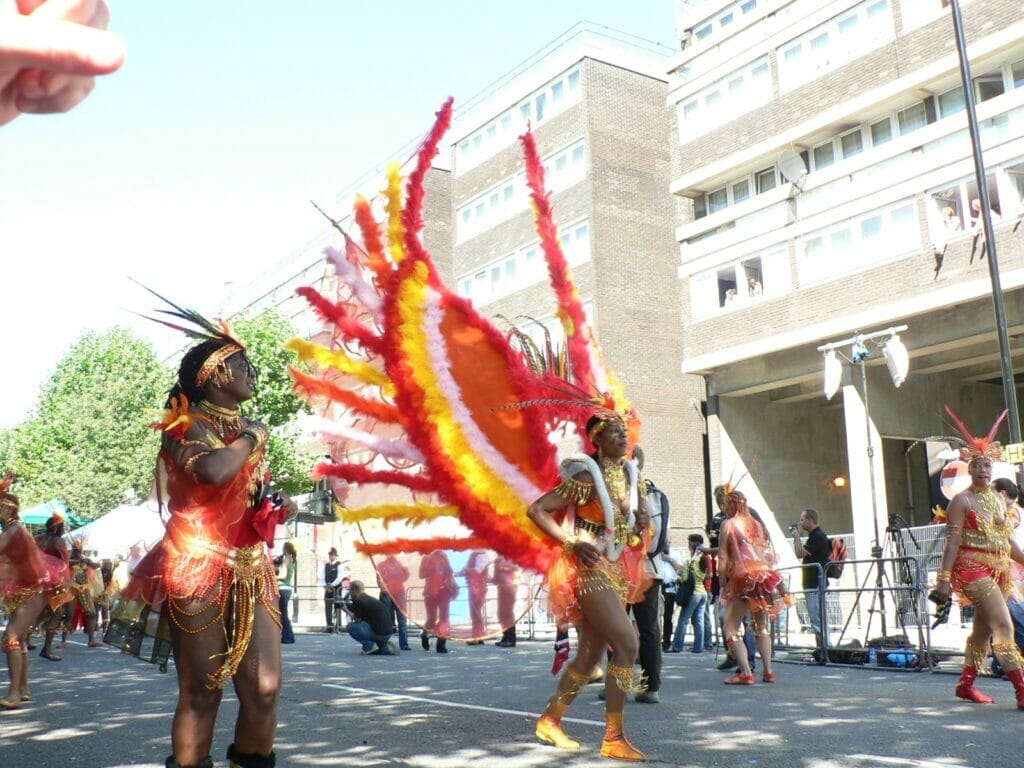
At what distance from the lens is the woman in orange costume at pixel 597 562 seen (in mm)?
6034

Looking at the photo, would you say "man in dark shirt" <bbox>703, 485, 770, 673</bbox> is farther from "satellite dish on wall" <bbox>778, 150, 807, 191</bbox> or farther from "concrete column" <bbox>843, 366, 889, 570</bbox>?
"satellite dish on wall" <bbox>778, 150, 807, 191</bbox>

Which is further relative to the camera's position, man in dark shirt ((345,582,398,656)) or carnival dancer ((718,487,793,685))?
man in dark shirt ((345,582,398,656))

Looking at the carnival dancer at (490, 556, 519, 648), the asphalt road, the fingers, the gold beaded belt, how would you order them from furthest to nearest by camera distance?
the carnival dancer at (490, 556, 519, 648) < the gold beaded belt < the asphalt road < the fingers

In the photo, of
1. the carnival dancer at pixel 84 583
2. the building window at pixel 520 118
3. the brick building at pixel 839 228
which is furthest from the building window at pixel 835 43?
the carnival dancer at pixel 84 583

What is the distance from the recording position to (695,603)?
15297mm

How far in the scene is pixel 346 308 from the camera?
7773mm

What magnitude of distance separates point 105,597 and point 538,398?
17.2m

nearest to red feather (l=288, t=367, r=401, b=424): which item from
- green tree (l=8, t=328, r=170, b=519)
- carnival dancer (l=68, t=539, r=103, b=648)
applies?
carnival dancer (l=68, t=539, r=103, b=648)

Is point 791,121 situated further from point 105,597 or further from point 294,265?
point 294,265

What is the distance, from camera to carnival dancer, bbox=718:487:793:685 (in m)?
10.2

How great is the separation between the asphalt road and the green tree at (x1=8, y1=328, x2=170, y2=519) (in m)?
33.0

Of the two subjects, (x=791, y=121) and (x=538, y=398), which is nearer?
(x=538, y=398)

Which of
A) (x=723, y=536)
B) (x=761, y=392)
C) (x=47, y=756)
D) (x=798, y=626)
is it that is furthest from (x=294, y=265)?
(x=47, y=756)

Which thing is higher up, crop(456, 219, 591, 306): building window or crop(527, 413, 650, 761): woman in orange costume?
crop(456, 219, 591, 306): building window
